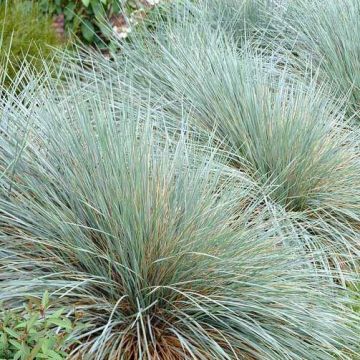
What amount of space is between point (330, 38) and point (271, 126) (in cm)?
131

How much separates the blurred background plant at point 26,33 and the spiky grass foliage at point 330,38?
4.80 ft

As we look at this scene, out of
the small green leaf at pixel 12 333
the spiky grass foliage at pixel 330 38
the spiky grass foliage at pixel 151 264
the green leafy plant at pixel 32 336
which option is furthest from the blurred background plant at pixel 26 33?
the small green leaf at pixel 12 333

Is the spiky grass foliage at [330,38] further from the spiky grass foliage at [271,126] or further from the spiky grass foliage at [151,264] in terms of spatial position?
the spiky grass foliage at [151,264]

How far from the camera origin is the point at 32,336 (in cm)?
208

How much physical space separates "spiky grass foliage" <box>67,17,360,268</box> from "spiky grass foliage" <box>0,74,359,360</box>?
0.53 meters

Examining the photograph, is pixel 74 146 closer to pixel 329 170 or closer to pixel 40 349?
pixel 40 349

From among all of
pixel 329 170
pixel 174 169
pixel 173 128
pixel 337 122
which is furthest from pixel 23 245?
pixel 337 122

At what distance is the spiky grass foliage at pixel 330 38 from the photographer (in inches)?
181

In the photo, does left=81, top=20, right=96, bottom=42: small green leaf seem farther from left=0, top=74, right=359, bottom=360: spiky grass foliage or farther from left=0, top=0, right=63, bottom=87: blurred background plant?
left=0, top=74, right=359, bottom=360: spiky grass foliage

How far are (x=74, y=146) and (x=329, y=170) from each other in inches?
50.7

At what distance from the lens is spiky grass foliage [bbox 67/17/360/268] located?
3.57 metres

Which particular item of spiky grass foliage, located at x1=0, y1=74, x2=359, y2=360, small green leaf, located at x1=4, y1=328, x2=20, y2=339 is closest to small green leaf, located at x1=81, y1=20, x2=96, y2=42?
spiky grass foliage, located at x1=0, y1=74, x2=359, y2=360

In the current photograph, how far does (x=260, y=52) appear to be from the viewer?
487 cm

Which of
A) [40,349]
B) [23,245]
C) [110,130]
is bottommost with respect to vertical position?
[23,245]
